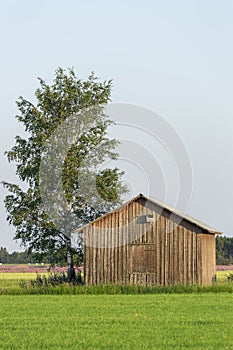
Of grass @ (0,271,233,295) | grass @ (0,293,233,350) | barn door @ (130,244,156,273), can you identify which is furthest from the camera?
barn door @ (130,244,156,273)

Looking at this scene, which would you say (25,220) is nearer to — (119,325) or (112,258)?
(112,258)

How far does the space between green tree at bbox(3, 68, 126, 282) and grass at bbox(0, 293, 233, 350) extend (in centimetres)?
1478

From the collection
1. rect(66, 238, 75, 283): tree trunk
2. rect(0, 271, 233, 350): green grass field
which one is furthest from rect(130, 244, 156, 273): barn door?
rect(0, 271, 233, 350): green grass field

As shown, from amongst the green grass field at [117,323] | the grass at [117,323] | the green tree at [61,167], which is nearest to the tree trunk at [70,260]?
the green tree at [61,167]

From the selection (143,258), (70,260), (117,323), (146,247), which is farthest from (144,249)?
(117,323)

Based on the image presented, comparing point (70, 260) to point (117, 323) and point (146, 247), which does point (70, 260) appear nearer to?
point (146, 247)

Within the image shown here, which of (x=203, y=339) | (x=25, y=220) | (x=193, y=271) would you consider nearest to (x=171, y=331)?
(x=203, y=339)

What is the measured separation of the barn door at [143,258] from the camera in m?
44.6

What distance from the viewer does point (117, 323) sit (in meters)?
23.1

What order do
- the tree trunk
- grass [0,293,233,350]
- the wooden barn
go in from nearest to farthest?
grass [0,293,233,350] → the wooden barn → the tree trunk

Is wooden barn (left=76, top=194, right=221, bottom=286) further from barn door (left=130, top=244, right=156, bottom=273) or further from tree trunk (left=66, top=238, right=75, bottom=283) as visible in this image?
tree trunk (left=66, top=238, right=75, bottom=283)

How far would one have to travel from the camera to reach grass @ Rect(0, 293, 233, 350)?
60.1 ft

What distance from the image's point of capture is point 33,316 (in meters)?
25.7

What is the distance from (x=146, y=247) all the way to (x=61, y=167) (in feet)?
26.3
